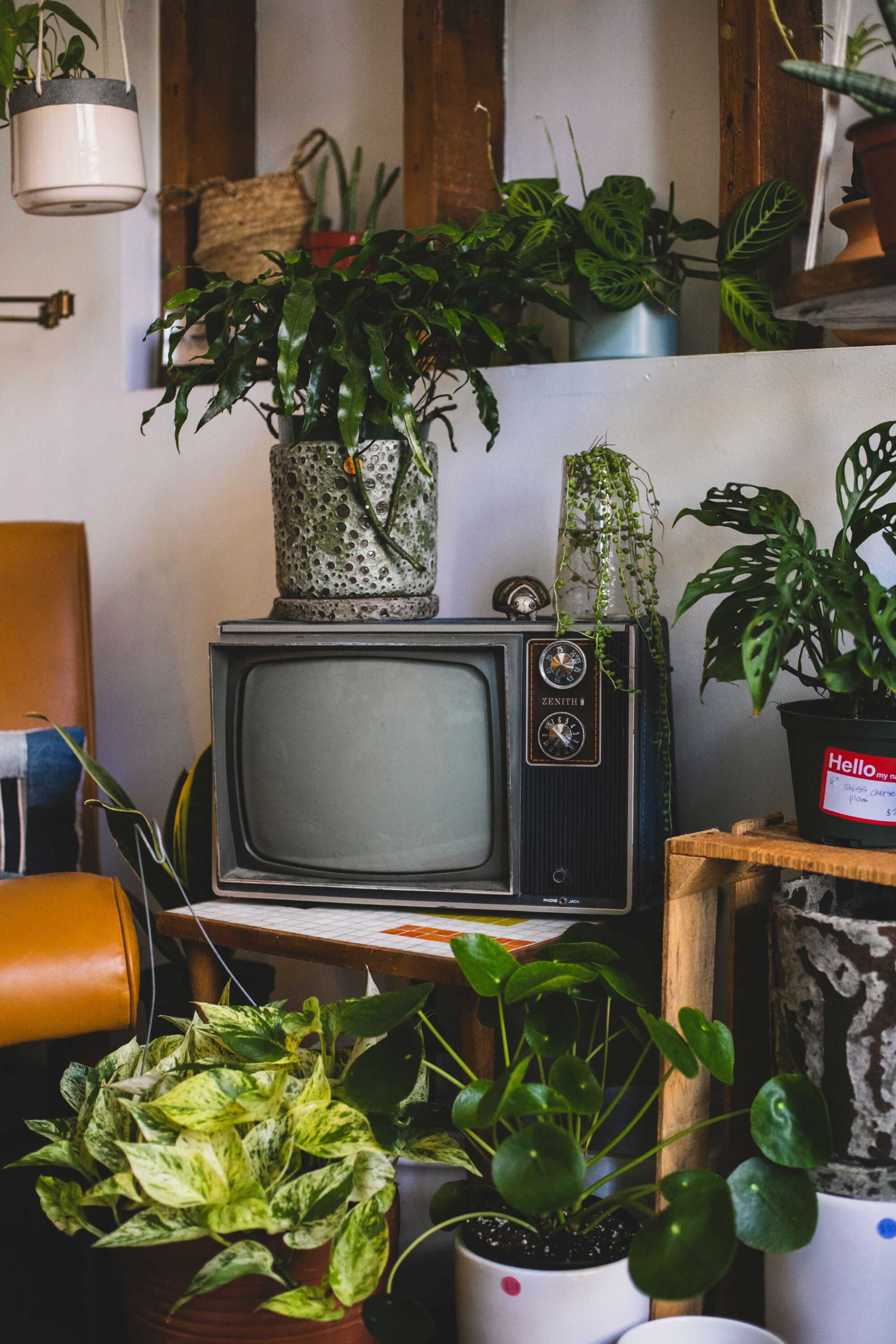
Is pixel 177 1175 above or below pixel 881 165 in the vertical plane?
below

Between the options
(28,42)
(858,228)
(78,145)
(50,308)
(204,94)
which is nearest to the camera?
(858,228)

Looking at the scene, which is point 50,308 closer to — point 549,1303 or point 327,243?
point 327,243

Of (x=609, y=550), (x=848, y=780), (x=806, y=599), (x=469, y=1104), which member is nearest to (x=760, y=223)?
(x=609, y=550)

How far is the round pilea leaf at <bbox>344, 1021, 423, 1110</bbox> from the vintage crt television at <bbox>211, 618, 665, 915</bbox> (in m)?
0.30

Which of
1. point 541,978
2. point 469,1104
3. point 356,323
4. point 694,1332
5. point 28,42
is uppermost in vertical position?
point 28,42

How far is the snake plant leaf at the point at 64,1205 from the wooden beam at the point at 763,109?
50.3 inches

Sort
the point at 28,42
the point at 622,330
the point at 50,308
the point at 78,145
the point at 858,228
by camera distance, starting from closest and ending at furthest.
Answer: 1. the point at 858,228
2. the point at 622,330
3. the point at 78,145
4. the point at 28,42
5. the point at 50,308

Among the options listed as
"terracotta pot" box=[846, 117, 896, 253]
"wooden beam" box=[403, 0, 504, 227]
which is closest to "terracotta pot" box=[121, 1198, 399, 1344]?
"terracotta pot" box=[846, 117, 896, 253]

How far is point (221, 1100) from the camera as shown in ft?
3.76

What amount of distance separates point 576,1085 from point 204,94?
6.25 feet

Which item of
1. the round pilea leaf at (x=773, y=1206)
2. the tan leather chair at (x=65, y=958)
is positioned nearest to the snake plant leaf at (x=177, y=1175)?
the tan leather chair at (x=65, y=958)

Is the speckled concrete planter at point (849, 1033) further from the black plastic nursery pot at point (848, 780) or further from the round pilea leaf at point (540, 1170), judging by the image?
the round pilea leaf at point (540, 1170)

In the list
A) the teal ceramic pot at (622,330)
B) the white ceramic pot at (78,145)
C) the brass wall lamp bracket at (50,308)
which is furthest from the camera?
the brass wall lamp bracket at (50,308)

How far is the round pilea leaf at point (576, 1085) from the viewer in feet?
3.74
